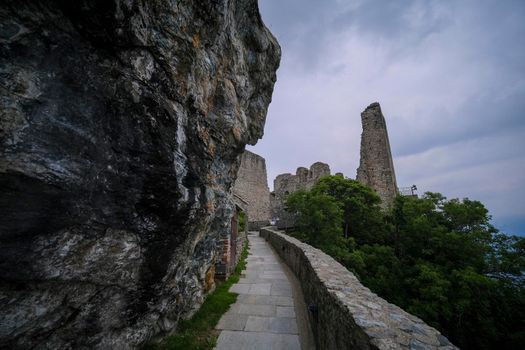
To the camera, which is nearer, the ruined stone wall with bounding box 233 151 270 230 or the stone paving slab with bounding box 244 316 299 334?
the stone paving slab with bounding box 244 316 299 334

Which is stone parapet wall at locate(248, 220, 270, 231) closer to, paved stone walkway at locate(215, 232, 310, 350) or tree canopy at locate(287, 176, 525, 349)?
tree canopy at locate(287, 176, 525, 349)

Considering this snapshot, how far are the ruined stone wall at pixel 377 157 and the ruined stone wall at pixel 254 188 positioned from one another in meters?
10.3

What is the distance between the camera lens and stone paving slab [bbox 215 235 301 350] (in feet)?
11.1

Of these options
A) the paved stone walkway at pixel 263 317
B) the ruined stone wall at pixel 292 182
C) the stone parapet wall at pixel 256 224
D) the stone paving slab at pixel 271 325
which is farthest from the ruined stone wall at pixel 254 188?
the stone paving slab at pixel 271 325

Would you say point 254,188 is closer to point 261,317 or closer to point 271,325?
point 261,317

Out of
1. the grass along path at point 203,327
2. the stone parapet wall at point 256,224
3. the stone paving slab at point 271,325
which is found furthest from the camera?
the stone parapet wall at point 256,224

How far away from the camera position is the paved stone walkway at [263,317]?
3.38 metres

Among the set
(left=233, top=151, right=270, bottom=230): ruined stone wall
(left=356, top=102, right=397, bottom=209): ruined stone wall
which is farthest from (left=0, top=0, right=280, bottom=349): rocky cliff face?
(left=233, top=151, right=270, bottom=230): ruined stone wall

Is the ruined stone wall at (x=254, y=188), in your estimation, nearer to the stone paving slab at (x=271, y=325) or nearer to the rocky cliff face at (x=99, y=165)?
the stone paving slab at (x=271, y=325)

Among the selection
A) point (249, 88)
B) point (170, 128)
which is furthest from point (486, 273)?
point (170, 128)

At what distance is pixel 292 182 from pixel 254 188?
6593mm

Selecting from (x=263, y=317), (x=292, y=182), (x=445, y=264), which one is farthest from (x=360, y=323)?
(x=292, y=182)

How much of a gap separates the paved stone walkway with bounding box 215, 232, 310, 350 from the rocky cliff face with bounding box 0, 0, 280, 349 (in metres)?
1.07

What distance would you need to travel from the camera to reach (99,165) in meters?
2.12
